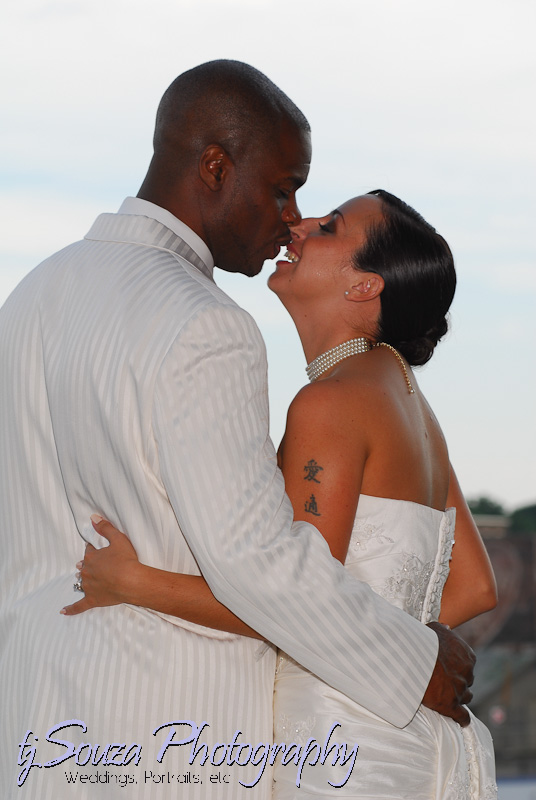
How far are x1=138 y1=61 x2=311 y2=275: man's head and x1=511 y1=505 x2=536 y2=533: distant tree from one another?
7002 centimetres

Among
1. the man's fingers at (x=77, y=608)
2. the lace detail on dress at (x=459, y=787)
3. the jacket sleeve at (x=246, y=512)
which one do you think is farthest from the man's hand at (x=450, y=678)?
the man's fingers at (x=77, y=608)

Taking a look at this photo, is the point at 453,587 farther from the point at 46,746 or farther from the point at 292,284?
the point at 46,746

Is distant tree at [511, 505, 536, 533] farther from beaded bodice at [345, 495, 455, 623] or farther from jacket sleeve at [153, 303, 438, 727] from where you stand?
jacket sleeve at [153, 303, 438, 727]

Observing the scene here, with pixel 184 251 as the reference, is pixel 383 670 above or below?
below

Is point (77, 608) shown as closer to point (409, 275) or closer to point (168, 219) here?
point (168, 219)

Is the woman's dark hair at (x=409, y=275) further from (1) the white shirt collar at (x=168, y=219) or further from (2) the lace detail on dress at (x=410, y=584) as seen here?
(1) the white shirt collar at (x=168, y=219)

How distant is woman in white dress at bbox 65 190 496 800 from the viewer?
2.55 meters

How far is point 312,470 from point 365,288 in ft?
2.82

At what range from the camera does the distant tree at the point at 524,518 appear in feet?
232

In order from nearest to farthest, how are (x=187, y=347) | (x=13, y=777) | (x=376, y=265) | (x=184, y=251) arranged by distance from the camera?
(x=187, y=347) → (x=13, y=777) → (x=184, y=251) → (x=376, y=265)

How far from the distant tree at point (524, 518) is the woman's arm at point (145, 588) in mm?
70285

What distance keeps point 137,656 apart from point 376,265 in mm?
1646

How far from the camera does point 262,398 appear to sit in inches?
87.2

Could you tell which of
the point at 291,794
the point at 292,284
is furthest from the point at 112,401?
the point at 292,284
